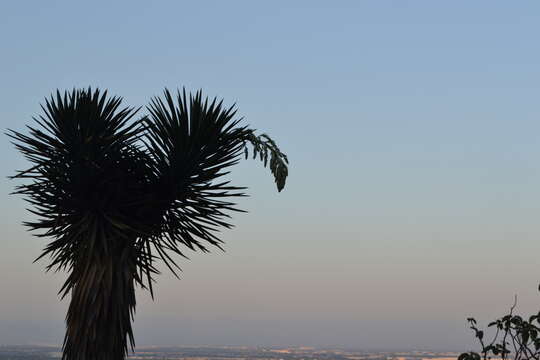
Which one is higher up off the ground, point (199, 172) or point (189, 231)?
point (199, 172)

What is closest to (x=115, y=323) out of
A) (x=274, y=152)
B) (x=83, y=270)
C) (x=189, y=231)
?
(x=83, y=270)

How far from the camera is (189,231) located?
12969 mm

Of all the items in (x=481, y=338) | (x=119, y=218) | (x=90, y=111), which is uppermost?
(x=90, y=111)

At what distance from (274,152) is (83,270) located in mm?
3864

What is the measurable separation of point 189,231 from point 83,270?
1922 millimetres

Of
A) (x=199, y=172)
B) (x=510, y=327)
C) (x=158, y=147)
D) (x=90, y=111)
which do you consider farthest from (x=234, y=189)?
(x=510, y=327)

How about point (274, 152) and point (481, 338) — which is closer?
point (481, 338)

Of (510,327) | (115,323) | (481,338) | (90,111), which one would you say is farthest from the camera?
(90,111)

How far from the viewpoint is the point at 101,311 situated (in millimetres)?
11977

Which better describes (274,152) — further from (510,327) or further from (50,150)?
(510,327)

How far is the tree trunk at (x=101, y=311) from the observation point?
39.0 feet

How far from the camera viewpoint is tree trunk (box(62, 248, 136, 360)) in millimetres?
11891

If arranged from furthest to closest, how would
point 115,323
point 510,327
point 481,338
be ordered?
point 115,323
point 510,327
point 481,338

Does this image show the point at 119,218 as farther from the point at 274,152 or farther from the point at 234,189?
the point at 274,152
